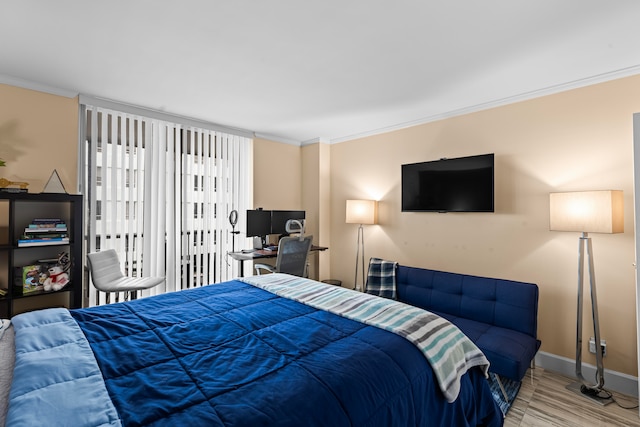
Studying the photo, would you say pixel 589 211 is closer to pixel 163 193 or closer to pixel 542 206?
pixel 542 206

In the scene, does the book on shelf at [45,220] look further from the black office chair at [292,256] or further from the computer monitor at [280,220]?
the computer monitor at [280,220]

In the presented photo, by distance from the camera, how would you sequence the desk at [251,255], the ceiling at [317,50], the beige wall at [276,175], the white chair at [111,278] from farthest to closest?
the beige wall at [276,175] < the desk at [251,255] < the white chair at [111,278] < the ceiling at [317,50]

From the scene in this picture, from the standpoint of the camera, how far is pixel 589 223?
2285 millimetres

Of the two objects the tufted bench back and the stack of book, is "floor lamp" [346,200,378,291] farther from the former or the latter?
the stack of book

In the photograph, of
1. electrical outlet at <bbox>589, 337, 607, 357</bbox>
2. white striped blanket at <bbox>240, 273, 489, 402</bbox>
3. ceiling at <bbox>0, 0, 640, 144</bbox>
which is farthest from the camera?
electrical outlet at <bbox>589, 337, 607, 357</bbox>

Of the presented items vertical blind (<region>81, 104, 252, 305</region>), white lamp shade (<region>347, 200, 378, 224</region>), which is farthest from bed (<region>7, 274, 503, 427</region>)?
white lamp shade (<region>347, 200, 378, 224</region>)

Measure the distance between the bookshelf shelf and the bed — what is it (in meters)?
1.17

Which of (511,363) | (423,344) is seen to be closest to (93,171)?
(423,344)

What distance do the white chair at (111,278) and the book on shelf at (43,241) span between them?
268 mm

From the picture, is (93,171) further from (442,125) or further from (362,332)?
(442,125)

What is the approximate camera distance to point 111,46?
2.15 meters

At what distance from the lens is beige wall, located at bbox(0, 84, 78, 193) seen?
265 centimetres

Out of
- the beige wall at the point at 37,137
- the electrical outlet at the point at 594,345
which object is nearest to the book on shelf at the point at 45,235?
the beige wall at the point at 37,137

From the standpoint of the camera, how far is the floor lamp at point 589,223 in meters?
2.24
